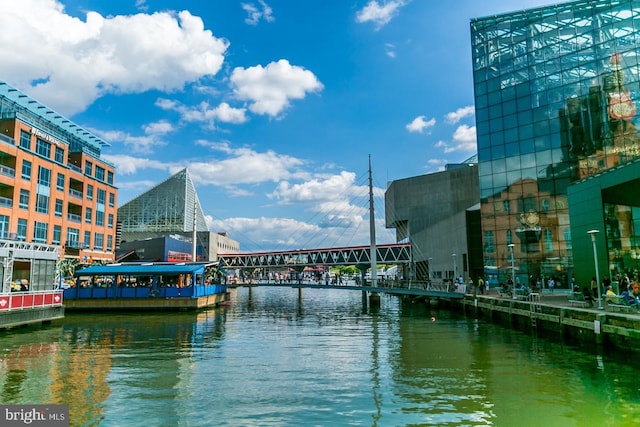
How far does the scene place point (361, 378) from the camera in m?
16.9

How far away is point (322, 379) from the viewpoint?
54.9 feet

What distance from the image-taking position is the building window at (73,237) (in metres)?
61.3

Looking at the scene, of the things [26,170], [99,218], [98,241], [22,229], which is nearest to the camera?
[22,229]

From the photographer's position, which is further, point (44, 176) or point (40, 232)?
point (44, 176)

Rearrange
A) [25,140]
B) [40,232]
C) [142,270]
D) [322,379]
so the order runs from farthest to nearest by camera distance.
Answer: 1. [40,232]
2. [25,140]
3. [142,270]
4. [322,379]

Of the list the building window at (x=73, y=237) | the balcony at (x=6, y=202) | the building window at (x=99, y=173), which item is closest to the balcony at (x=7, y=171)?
the balcony at (x=6, y=202)

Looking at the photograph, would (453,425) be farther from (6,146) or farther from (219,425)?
(6,146)

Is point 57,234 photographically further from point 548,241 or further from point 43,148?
point 548,241

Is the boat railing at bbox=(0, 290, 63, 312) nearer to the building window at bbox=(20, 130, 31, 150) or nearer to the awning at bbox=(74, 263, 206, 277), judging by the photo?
the awning at bbox=(74, 263, 206, 277)

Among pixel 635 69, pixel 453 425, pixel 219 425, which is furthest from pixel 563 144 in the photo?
pixel 219 425

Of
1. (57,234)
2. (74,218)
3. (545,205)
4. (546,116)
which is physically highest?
(546,116)

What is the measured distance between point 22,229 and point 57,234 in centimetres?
700

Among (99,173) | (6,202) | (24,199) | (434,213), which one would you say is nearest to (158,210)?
(99,173)

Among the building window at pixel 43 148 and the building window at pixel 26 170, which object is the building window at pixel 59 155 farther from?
the building window at pixel 26 170
